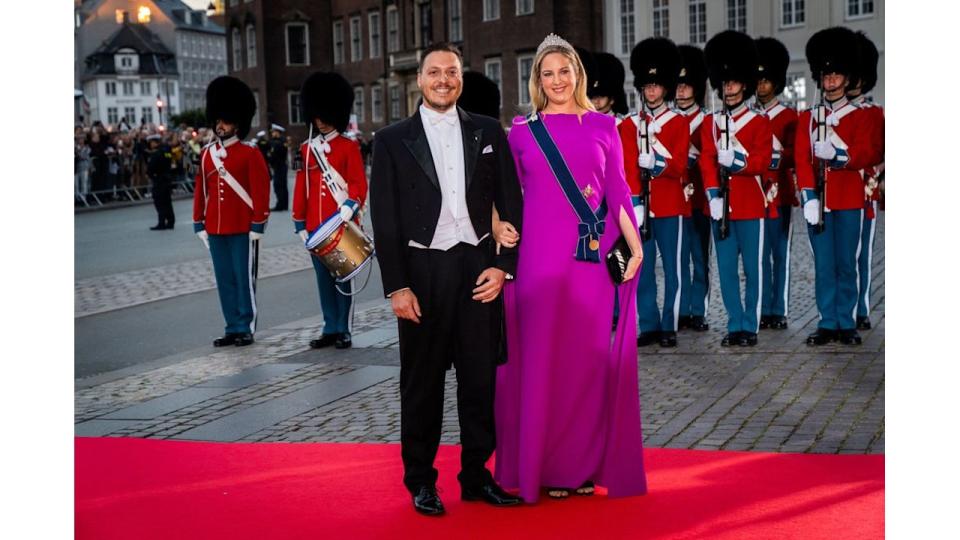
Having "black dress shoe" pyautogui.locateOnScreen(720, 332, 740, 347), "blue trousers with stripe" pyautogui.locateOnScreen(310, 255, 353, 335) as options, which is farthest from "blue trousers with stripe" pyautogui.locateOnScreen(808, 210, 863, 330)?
"blue trousers with stripe" pyautogui.locateOnScreen(310, 255, 353, 335)

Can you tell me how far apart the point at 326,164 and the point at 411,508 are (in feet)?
15.6

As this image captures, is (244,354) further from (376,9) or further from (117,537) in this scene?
(376,9)

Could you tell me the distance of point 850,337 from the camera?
9125mm

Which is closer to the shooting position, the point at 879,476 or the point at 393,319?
the point at 879,476

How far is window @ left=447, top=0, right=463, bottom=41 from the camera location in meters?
51.3

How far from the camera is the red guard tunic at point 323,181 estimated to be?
9.55 m

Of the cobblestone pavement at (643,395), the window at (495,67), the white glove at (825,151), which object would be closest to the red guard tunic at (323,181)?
the cobblestone pavement at (643,395)

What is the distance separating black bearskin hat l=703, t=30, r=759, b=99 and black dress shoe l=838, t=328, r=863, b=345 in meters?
1.91

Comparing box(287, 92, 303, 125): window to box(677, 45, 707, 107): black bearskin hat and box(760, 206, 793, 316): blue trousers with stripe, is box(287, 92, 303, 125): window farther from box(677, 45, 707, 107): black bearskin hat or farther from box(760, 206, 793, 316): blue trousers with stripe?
box(760, 206, 793, 316): blue trousers with stripe

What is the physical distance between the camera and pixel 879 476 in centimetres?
557

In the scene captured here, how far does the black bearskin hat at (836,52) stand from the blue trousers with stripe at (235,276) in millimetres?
4587

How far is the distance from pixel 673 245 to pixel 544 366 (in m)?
4.60
